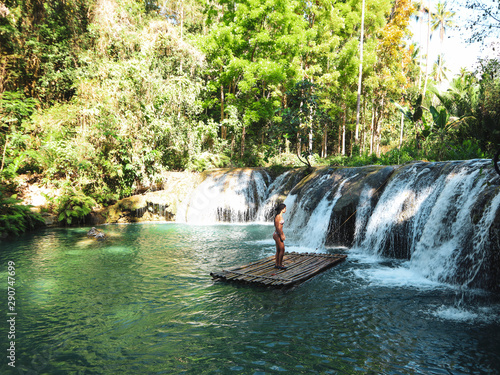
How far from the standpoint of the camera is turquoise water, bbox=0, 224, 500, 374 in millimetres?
3857

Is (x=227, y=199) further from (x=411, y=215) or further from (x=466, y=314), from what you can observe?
(x=466, y=314)

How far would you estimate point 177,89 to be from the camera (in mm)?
19156

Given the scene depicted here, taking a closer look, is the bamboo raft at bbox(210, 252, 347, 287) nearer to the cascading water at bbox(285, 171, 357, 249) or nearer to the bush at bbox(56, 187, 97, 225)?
the cascading water at bbox(285, 171, 357, 249)

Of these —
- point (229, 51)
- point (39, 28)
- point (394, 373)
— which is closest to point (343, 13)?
point (229, 51)

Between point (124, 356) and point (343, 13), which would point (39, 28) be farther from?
point (124, 356)

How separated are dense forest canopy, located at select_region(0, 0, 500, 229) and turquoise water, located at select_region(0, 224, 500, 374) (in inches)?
349

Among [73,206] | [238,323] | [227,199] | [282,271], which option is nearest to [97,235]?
[73,206]

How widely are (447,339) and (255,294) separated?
3089 millimetres

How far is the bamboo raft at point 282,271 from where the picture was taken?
6.53 metres

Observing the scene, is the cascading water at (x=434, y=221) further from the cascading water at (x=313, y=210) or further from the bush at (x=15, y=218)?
the bush at (x=15, y=218)

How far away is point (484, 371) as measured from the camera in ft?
11.8

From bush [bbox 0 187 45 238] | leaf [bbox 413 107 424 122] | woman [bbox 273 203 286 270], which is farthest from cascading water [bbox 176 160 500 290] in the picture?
bush [bbox 0 187 45 238]

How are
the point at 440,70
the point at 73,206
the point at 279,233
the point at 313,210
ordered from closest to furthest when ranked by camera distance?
1. the point at 279,233
2. the point at 313,210
3. the point at 73,206
4. the point at 440,70

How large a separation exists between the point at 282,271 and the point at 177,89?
593 inches
